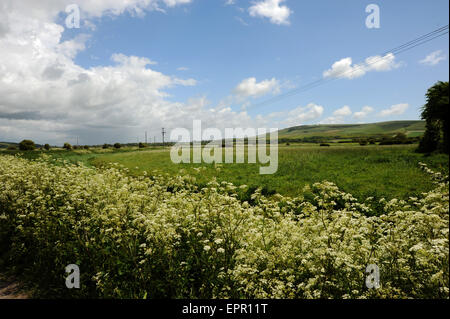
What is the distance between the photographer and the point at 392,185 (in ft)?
47.5

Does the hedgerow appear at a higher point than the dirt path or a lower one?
higher

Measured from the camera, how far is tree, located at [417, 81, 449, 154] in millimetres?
26328

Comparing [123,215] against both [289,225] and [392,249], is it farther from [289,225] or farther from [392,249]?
[392,249]

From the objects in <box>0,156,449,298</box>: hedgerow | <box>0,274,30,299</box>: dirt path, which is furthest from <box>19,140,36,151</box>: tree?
<box>0,274,30,299</box>: dirt path

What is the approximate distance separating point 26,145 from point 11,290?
306ft

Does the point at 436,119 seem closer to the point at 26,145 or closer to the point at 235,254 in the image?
the point at 235,254

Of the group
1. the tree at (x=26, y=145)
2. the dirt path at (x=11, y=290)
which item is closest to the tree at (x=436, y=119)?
the dirt path at (x=11, y=290)

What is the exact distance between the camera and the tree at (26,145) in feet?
252

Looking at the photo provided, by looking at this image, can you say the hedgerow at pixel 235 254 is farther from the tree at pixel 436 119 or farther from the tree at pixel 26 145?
the tree at pixel 26 145

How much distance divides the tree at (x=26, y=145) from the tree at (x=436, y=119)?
99.9 m

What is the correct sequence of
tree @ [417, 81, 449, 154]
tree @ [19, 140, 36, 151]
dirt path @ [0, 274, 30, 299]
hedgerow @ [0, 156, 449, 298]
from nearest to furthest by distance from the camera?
hedgerow @ [0, 156, 449, 298] < dirt path @ [0, 274, 30, 299] < tree @ [417, 81, 449, 154] < tree @ [19, 140, 36, 151]

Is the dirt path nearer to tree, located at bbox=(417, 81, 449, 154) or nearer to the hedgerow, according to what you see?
the hedgerow

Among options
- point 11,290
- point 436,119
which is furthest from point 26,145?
point 436,119

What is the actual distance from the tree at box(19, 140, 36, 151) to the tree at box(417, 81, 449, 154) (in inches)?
3934
